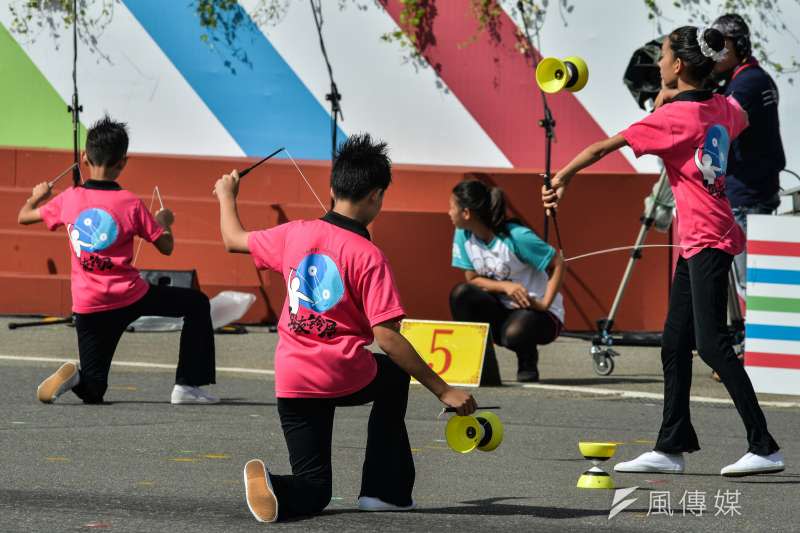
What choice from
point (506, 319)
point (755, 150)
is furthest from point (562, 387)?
point (755, 150)

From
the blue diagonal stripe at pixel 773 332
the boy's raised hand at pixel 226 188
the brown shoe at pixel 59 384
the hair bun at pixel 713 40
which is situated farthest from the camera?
the blue diagonal stripe at pixel 773 332

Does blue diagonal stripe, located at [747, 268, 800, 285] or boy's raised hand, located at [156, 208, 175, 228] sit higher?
boy's raised hand, located at [156, 208, 175, 228]

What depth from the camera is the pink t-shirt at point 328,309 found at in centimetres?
491

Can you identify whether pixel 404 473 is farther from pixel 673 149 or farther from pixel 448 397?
pixel 673 149

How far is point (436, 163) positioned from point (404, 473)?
25.6 feet

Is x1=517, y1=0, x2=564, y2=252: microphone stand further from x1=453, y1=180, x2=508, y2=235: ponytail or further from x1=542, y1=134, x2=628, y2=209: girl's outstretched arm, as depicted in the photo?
x1=542, y1=134, x2=628, y2=209: girl's outstretched arm

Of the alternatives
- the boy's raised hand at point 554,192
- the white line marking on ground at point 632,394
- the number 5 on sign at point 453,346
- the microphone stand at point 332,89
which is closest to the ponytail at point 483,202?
the number 5 on sign at point 453,346

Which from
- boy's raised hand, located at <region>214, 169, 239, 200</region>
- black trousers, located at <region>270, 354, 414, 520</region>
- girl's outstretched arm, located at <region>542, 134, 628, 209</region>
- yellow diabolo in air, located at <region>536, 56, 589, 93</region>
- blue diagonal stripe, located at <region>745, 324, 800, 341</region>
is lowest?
black trousers, located at <region>270, 354, 414, 520</region>

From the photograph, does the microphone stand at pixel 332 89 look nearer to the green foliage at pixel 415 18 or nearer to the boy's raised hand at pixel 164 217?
the green foliage at pixel 415 18

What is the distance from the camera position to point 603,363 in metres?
9.77

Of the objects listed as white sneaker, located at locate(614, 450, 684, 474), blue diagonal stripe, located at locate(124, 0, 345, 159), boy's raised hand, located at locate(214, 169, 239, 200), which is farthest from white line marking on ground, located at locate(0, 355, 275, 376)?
boy's raised hand, located at locate(214, 169, 239, 200)

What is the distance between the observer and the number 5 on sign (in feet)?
29.7

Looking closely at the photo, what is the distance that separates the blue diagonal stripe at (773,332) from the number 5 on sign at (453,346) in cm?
162

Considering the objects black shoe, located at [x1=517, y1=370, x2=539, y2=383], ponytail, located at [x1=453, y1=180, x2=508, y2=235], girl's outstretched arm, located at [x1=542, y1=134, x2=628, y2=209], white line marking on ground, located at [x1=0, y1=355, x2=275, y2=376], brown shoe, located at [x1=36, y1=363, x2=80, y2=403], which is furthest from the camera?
white line marking on ground, located at [x1=0, y1=355, x2=275, y2=376]
